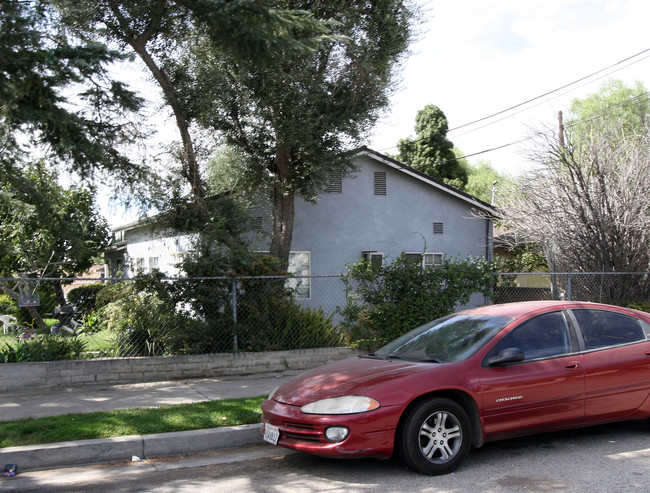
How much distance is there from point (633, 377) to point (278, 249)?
360 inches

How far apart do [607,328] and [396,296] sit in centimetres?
455

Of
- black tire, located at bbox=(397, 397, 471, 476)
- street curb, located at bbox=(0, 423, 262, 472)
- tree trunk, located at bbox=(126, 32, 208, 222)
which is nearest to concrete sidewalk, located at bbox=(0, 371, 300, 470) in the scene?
street curb, located at bbox=(0, 423, 262, 472)

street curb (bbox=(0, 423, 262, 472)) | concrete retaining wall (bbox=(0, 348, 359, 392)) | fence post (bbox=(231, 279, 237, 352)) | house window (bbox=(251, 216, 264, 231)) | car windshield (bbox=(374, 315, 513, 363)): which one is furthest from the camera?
house window (bbox=(251, 216, 264, 231))

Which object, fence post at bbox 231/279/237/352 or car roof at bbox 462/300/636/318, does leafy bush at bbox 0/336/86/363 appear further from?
car roof at bbox 462/300/636/318

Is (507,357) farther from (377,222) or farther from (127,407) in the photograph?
(377,222)

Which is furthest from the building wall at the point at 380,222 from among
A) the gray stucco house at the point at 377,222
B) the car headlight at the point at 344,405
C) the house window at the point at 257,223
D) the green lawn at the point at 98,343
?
the car headlight at the point at 344,405

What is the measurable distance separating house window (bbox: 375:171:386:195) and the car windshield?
11.7m

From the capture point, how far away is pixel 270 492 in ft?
15.7

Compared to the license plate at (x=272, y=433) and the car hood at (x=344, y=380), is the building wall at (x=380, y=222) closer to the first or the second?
the car hood at (x=344, y=380)

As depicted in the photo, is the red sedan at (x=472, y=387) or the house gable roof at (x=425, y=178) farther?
the house gable roof at (x=425, y=178)

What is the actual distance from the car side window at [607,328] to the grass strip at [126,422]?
11.7 feet

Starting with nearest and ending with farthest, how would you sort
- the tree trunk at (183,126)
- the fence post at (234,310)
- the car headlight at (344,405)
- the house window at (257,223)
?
1. the car headlight at (344,405)
2. the fence post at (234,310)
3. the tree trunk at (183,126)
4. the house window at (257,223)

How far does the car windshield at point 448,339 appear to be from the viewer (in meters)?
5.56

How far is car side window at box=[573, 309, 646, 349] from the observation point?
5.87 meters
